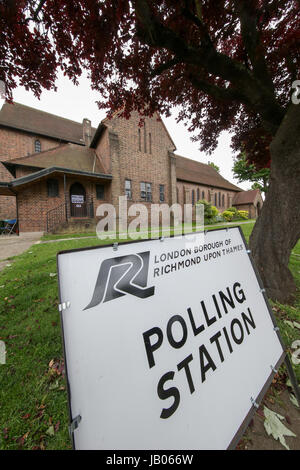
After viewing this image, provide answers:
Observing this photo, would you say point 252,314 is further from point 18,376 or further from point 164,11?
point 164,11

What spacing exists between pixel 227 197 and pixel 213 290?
3165 centimetres

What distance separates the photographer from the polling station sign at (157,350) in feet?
2.62

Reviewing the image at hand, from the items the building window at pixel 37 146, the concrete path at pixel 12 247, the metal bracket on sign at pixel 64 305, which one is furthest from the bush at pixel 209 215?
the building window at pixel 37 146

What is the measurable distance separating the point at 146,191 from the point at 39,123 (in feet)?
61.4

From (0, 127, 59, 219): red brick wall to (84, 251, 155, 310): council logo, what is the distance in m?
21.2

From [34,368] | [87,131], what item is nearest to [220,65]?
[34,368]

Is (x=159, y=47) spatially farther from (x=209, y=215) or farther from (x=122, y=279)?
(x=209, y=215)

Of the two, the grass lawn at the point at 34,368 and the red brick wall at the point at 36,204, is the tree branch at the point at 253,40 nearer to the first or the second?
the grass lawn at the point at 34,368

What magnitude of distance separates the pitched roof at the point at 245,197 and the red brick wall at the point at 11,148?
1224 inches

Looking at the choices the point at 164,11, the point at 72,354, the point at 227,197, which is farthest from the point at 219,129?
the point at 227,197

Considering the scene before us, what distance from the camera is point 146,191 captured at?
1611cm

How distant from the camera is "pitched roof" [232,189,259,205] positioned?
100 feet

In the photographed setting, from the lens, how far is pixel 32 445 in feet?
3.87
